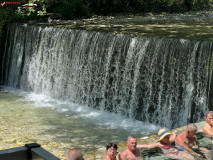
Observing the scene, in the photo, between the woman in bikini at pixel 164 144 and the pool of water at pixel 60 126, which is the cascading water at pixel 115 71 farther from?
the woman in bikini at pixel 164 144

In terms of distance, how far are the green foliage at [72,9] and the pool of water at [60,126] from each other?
6.94 meters

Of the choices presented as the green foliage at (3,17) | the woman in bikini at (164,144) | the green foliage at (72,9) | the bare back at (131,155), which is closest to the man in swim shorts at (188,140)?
the woman in bikini at (164,144)

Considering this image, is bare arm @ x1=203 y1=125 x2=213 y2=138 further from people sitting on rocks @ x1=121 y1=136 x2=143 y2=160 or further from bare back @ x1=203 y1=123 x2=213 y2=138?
people sitting on rocks @ x1=121 y1=136 x2=143 y2=160

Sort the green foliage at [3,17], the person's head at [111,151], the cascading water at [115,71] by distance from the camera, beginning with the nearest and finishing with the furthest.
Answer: the person's head at [111,151], the cascading water at [115,71], the green foliage at [3,17]

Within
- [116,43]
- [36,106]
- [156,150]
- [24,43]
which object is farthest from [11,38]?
[156,150]

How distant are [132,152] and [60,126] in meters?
4.28

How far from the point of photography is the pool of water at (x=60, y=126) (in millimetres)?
8859

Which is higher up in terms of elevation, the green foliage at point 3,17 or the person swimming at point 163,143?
the green foliage at point 3,17

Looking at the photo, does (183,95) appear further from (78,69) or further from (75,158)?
(75,158)

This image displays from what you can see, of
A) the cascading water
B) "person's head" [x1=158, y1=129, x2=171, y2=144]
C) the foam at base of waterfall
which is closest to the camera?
"person's head" [x1=158, y1=129, x2=171, y2=144]

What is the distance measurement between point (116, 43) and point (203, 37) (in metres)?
2.34

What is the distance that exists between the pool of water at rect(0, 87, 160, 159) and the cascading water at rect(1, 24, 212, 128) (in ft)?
1.55

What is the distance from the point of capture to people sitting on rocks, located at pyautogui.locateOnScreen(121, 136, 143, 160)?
596cm

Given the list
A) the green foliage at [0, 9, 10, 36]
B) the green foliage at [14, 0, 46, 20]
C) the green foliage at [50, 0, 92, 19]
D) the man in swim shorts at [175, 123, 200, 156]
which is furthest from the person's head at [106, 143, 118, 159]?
the green foliage at [50, 0, 92, 19]
